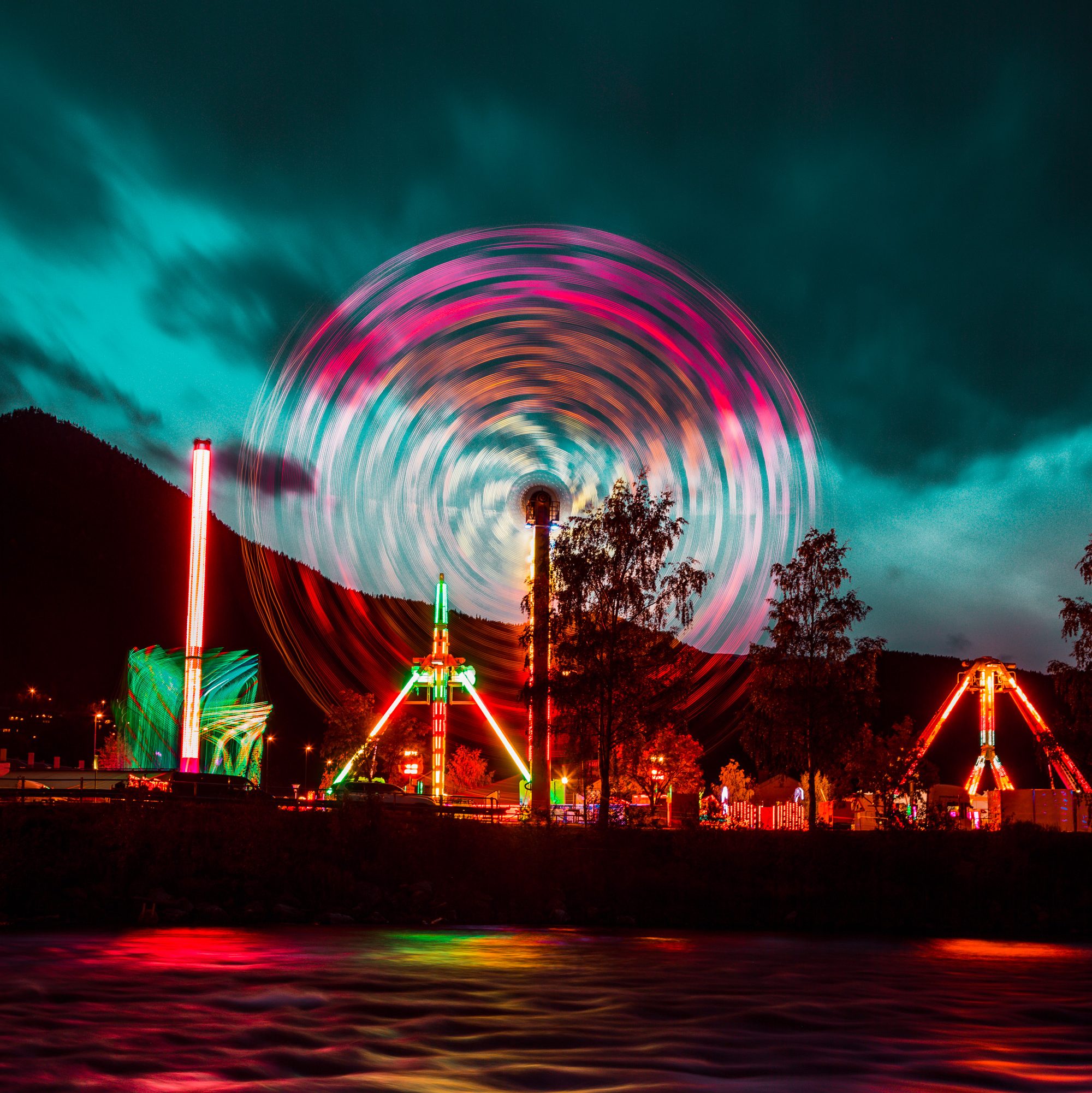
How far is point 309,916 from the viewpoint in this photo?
35.8 meters

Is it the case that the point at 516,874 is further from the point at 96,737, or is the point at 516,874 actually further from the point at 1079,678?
the point at 96,737

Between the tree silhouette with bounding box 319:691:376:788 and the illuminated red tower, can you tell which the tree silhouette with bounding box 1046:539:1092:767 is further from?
the tree silhouette with bounding box 319:691:376:788

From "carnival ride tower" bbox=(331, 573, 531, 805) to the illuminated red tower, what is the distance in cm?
2285

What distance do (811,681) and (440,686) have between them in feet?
156

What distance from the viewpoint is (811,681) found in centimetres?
4684

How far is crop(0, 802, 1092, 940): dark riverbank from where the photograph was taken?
36.2 meters

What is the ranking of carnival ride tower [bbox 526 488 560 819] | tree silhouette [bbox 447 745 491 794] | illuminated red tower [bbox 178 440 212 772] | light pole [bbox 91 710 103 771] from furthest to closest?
tree silhouette [bbox 447 745 491 794] < light pole [bbox 91 710 103 771] < illuminated red tower [bbox 178 440 212 772] < carnival ride tower [bbox 526 488 560 819]

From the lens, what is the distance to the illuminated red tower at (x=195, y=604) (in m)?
65.8

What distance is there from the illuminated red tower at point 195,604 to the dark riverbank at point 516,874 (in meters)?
27.0

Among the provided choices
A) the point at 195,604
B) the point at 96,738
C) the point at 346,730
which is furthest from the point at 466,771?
the point at 195,604

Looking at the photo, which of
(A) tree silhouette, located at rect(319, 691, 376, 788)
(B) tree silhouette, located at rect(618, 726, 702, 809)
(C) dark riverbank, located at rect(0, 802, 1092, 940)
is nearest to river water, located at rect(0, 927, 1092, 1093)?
(C) dark riverbank, located at rect(0, 802, 1092, 940)

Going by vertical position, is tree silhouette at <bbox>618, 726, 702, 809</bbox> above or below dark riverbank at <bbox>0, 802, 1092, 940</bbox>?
above

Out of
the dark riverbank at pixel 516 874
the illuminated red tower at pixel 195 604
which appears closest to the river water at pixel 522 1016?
the dark riverbank at pixel 516 874

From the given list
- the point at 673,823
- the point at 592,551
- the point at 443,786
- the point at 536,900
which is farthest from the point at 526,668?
the point at 443,786
